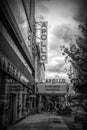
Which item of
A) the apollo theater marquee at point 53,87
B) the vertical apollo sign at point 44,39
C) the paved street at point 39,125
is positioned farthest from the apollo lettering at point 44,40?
the paved street at point 39,125

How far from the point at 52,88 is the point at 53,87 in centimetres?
23

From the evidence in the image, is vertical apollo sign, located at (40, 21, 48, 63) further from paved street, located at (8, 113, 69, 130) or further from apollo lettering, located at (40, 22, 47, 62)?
paved street, located at (8, 113, 69, 130)

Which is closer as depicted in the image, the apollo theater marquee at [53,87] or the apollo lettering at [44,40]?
the apollo lettering at [44,40]

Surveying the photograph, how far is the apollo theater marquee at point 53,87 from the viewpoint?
2767 centimetres

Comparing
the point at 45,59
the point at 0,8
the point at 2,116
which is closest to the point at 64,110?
the point at 45,59

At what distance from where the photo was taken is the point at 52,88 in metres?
27.8

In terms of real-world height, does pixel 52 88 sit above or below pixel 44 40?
below

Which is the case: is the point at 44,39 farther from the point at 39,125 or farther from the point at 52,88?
the point at 39,125

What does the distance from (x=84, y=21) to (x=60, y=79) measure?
60.7 feet

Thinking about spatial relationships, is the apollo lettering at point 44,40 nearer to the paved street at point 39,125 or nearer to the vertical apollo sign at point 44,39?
the vertical apollo sign at point 44,39

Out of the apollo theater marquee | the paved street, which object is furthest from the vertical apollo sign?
the paved street

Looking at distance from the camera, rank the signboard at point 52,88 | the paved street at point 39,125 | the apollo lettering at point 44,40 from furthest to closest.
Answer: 1. the signboard at point 52,88
2. the apollo lettering at point 44,40
3. the paved street at point 39,125

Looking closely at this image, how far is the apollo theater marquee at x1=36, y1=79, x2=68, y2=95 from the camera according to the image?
90.8 feet

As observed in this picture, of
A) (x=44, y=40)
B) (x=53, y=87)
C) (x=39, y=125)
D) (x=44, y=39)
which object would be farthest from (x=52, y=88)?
(x=39, y=125)
